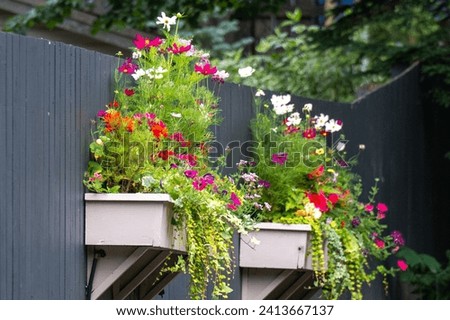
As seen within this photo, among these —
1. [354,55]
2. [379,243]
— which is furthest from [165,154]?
[354,55]

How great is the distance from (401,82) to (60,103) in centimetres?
472

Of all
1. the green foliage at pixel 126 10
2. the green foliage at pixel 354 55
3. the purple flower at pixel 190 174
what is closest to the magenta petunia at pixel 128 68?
the purple flower at pixel 190 174

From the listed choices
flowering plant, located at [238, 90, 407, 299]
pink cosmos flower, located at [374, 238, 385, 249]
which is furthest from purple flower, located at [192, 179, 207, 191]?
pink cosmos flower, located at [374, 238, 385, 249]

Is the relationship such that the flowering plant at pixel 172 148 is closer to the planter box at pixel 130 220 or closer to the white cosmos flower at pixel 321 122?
the planter box at pixel 130 220

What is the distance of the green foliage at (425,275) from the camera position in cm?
872

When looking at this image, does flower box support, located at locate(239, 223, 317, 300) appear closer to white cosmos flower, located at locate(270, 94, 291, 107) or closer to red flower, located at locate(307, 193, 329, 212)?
red flower, located at locate(307, 193, 329, 212)

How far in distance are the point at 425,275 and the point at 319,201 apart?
103 inches

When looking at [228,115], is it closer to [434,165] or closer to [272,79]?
[434,165]

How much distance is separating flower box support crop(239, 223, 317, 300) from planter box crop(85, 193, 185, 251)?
1.39m

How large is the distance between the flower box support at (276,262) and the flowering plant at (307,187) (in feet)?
0.22

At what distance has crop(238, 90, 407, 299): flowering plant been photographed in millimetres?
6395

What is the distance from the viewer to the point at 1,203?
14.4 ft

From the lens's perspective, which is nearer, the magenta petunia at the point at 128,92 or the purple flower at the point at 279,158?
the magenta petunia at the point at 128,92
